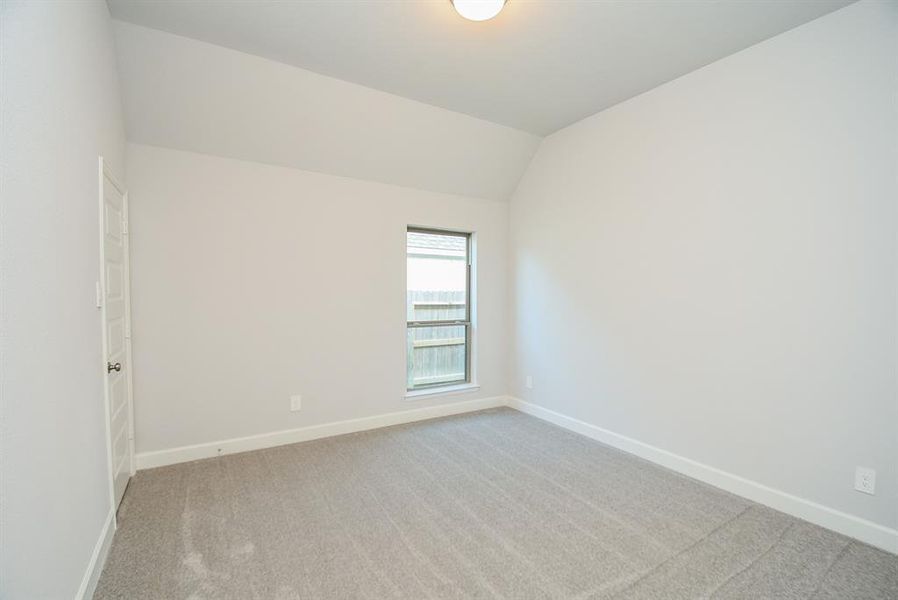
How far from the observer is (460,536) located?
84.0 inches

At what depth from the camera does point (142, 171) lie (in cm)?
286

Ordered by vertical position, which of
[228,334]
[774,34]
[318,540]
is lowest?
[318,540]

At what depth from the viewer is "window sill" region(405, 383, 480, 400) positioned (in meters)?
4.05

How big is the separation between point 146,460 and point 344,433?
146cm

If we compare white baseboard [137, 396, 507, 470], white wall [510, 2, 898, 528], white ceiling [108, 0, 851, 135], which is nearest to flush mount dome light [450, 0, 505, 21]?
white ceiling [108, 0, 851, 135]

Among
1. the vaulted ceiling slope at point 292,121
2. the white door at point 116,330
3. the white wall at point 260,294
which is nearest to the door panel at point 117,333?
the white door at point 116,330

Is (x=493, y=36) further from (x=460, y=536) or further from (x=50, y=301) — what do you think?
(x=460, y=536)

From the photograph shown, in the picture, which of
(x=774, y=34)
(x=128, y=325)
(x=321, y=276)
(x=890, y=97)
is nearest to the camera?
(x=890, y=97)

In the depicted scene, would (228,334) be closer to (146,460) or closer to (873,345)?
(146,460)

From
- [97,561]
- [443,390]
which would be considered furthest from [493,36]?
[97,561]

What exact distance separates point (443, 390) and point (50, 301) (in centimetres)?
331

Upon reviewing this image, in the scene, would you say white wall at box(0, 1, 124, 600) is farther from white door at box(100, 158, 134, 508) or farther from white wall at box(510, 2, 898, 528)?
white wall at box(510, 2, 898, 528)

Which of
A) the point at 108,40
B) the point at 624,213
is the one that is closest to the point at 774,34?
the point at 624,213

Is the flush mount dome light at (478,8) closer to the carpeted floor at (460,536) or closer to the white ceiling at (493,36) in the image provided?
the white ceiling at (493,36)
